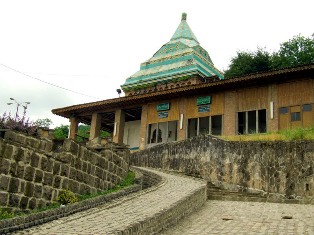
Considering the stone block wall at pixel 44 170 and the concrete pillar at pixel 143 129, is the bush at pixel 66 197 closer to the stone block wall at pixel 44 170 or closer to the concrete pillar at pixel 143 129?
the stone block wall at pixel 44 170

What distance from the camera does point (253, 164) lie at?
15031 millimetres

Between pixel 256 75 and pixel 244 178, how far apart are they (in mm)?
8236

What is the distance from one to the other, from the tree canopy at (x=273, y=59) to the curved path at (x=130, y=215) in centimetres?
2614

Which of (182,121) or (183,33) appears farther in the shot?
(183,33)

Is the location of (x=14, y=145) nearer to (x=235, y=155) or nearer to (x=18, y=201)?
(x=18, y=201)

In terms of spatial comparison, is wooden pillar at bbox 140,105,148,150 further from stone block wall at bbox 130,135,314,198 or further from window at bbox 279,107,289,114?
window at bbox 279,107,289,114

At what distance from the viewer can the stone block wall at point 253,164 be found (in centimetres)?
1398

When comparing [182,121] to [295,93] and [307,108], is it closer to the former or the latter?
[295,93]

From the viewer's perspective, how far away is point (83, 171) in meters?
9.12

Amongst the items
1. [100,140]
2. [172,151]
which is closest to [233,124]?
[172,151]

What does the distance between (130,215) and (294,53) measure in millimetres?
33643

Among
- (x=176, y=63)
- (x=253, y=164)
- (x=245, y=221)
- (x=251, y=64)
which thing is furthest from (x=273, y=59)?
(x=245, y=221)

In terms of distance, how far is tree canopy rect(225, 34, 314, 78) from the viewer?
3453 cm

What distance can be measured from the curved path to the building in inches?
486
